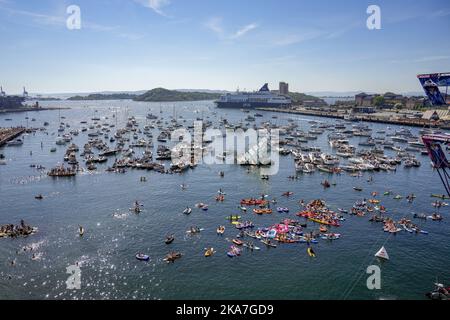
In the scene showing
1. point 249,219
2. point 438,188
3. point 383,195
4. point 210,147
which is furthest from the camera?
point 210,147

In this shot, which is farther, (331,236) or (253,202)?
(253,202)

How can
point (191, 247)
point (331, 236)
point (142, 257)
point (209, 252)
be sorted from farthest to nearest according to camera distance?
point (331, 236)
point (191, 247)
point (209, 252)
point (142, 257)

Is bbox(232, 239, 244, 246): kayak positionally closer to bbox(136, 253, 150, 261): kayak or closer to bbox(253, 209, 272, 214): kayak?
bbox(136, 253, 150, 261): kayak

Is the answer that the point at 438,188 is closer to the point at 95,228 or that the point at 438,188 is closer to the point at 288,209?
the point at 288,209

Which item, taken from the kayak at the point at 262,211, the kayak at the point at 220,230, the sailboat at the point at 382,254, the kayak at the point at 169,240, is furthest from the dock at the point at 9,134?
the sailboat at the point at 382,254

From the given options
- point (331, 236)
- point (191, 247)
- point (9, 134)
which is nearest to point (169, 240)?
point (191, 247)

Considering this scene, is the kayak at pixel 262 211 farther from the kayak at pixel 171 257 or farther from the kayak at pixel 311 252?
the kayak at pixel 171 257

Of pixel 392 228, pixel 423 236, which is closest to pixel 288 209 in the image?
pixel 392 228

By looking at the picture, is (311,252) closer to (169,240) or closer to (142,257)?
(169,240)
